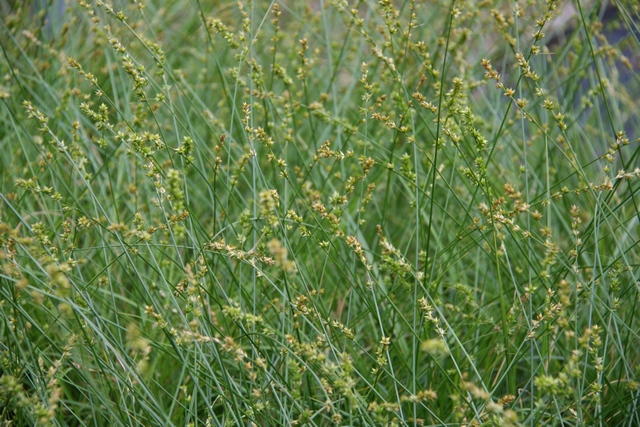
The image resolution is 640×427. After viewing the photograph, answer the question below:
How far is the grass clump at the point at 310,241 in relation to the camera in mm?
1408

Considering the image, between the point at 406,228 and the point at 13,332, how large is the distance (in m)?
1.29

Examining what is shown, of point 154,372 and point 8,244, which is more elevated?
point 8,244

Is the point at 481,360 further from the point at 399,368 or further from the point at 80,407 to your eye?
the point at 80,407

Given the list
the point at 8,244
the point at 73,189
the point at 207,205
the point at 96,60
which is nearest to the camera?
the point at 8,244

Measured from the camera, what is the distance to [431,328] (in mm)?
1848

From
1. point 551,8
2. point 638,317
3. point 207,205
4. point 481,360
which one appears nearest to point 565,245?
point 638,317

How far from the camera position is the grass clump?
1.41 metres

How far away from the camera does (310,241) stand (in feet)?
6.56

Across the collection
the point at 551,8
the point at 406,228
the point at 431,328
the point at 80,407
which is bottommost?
the point at 80,407

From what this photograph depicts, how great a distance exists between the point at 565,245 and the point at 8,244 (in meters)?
1.81

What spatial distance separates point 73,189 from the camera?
214cm

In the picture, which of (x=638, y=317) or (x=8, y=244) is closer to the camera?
(x=8, y=244)

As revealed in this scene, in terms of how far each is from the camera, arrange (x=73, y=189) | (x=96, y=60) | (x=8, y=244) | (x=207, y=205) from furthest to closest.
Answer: (x=96, y=60)
(x=207, y=205)
(x=73, y=189)
(x=8, y=244)

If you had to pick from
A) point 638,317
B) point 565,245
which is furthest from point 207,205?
point 638,317
